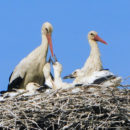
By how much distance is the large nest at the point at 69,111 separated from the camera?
10055 millimetres

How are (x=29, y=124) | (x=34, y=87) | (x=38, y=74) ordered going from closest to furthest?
(x=29, y=124), (x=34, y=87), (x=38, y=74)

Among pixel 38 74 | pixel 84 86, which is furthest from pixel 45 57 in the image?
pixel 84 86

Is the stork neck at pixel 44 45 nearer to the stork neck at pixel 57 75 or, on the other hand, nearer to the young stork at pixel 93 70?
the young stork at pixel 93 70

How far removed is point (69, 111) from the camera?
1014cm

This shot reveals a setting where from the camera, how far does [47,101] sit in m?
10.2

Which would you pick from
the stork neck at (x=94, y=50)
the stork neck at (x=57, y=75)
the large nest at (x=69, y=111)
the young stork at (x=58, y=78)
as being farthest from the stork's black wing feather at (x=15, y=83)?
the large nest at (x=69, y=111)

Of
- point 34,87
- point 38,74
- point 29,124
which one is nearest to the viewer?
point 29,124

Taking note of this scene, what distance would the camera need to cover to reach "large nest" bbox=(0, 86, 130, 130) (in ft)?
33.0

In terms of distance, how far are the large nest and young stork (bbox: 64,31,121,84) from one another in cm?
74

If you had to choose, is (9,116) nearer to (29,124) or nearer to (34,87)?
(29,124)

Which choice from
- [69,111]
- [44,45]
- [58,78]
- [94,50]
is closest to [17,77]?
[44,45]

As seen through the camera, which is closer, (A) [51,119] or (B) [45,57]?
(A) [51,119]

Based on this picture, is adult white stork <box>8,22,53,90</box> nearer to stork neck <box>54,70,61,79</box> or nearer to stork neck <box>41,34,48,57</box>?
stork neck <box>41,34,48,57</box>

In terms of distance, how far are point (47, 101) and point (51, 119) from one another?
9.4 inches
